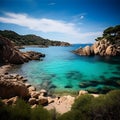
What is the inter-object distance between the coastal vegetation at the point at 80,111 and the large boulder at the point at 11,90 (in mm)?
7207

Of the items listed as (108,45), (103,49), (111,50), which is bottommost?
(111,50)

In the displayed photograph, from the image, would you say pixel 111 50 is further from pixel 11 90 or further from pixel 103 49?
pixel 11 90

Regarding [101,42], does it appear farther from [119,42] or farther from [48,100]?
[48,100]

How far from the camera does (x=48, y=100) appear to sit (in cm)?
1745

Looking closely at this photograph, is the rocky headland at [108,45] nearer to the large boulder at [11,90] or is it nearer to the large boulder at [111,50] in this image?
the large boulder at [111,50]

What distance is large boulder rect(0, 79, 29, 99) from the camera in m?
17.2

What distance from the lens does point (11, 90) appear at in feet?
58.1

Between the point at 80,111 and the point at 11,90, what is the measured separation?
10160 millimetres

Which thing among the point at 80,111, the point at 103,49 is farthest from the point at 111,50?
the point at 80,111

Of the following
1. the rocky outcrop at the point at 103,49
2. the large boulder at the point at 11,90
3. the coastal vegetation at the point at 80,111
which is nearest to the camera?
the coastal vegetation at the point at 80,111

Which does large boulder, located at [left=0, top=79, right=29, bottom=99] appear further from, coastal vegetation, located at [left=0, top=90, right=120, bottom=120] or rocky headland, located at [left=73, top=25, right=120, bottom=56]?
rocky headland, located at [left=73, top=25, right=120, bottom=56]

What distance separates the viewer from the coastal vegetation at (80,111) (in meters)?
9.55

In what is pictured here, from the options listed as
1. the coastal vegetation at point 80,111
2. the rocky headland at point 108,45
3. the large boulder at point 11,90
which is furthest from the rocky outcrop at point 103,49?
the coastal vegetation at point 80,111

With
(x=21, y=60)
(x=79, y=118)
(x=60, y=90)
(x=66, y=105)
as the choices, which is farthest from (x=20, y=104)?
(x=21, y=60)
